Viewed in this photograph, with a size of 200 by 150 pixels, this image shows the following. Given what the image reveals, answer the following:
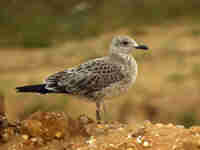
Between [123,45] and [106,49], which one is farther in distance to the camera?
[106,49]

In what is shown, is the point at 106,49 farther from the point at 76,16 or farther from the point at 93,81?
the point at 93,81

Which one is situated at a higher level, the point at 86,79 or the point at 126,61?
the point at 126,61

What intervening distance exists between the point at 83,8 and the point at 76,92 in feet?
53.3

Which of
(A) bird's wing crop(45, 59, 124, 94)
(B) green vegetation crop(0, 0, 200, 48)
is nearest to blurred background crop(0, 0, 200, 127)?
(B) green vegetation crop(0, 0, 200, 48)

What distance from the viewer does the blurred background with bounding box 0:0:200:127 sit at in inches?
400

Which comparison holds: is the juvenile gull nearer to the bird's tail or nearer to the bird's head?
the bird's tail

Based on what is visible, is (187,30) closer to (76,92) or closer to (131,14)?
(131,14)

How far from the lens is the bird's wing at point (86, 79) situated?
5621 mm

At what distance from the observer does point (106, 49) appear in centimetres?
1683

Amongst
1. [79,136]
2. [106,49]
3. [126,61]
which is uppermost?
[106,49]

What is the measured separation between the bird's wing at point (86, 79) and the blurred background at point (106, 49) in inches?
145

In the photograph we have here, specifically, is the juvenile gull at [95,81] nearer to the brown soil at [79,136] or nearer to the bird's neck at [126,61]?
the bird's neck at [126,61]

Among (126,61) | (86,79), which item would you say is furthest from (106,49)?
(86,79)

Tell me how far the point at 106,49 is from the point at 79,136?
40.5ft
